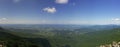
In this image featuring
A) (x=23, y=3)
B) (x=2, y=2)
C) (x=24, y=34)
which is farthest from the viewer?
(x=24, y=34)

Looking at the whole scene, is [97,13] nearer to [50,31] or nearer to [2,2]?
[50,31]

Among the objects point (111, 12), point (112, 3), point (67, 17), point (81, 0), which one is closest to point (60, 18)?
point (67, 17)

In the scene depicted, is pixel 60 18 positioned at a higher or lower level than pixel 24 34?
higher

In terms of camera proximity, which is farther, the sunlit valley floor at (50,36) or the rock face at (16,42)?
the sunlit valley floor at (50,36)

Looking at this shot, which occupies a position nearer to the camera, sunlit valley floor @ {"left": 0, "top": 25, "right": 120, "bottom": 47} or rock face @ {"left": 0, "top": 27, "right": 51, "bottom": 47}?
rock face @ {"left": 0, "top": 27, "right": 51, "bottom": 47}

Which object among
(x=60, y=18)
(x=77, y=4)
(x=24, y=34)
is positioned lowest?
(x=24, y=34)

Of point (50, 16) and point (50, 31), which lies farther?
point (50, 31)

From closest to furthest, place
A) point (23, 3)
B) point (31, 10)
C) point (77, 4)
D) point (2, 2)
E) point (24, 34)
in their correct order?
1. point (2, 2)
2. point (23, 3)
3. point (31, 10)
4. point (77, 4)
5. point (24, 34)

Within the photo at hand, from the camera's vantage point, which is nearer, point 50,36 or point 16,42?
point 16,42
